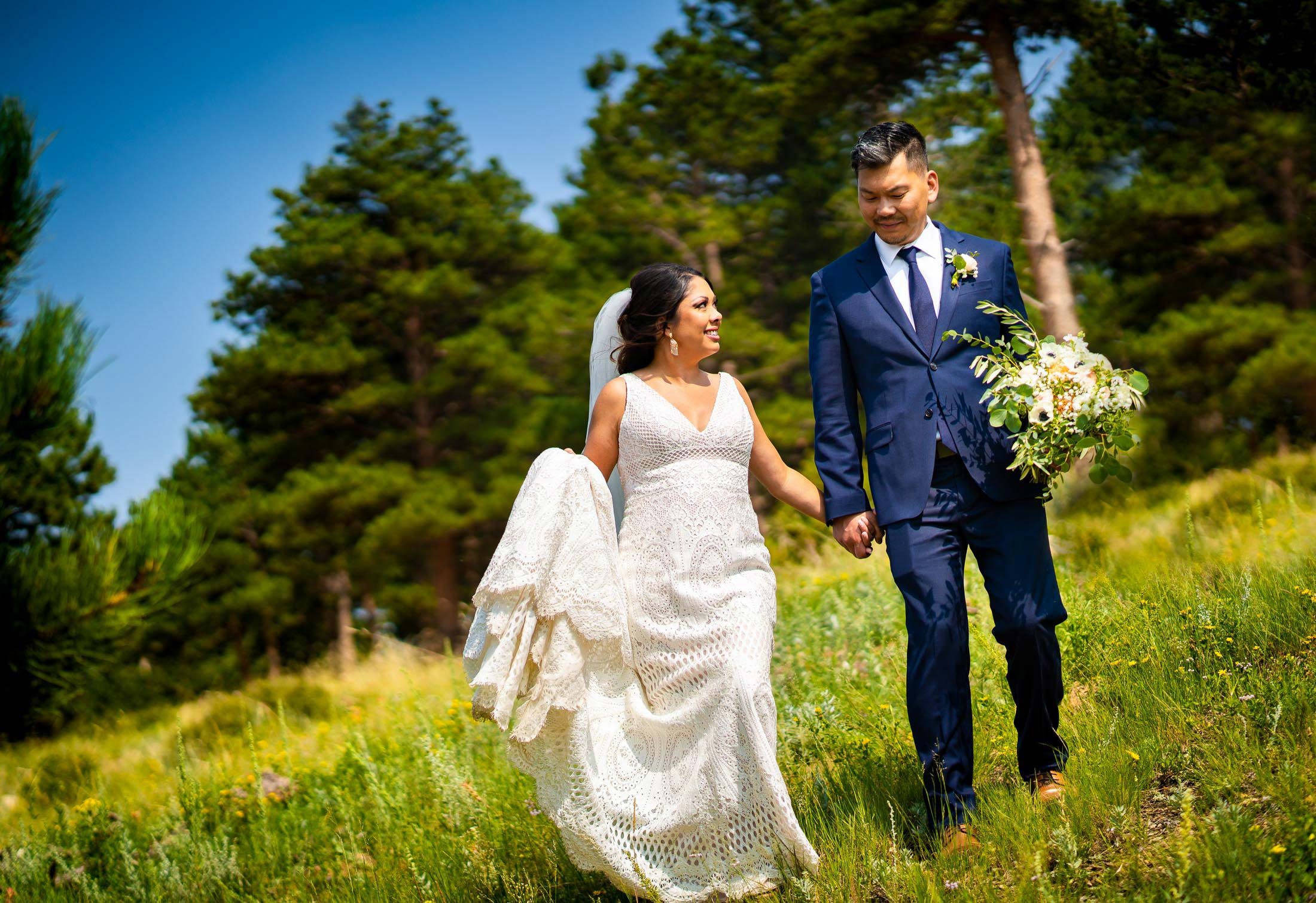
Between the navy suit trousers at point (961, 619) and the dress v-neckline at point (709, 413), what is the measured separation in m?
0.77

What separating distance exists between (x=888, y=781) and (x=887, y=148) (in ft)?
7.11

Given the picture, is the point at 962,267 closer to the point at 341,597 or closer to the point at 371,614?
the point at 371,614

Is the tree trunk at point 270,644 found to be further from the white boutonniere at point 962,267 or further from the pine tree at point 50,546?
the white boutonniere at point 962,267

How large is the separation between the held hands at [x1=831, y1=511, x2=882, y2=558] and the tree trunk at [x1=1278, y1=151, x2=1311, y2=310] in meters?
13.2

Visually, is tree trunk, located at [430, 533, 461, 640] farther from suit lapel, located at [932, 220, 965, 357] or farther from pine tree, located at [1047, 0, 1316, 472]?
suit lapel, located at [932, 220, 965, 357]

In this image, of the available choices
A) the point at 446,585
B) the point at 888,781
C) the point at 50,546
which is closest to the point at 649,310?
the point at 888,781

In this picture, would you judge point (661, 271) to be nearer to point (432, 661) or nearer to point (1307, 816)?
point (1307, 816)

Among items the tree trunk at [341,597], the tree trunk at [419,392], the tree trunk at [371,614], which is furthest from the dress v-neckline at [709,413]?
the tree trunk at [341,597]

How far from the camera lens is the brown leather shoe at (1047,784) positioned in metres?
3.38

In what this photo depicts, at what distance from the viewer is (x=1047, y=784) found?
347 cm

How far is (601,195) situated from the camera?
55.8 ft

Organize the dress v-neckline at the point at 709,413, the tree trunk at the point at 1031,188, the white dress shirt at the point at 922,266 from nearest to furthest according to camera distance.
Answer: the white dress shirt at the point at 922,266 < the dress v-neckline at the point at 709,413 < the tree trunk at the point at 1031,188

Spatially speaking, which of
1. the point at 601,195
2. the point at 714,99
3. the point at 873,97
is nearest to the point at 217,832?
the point at 873,97

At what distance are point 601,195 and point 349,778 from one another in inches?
493
